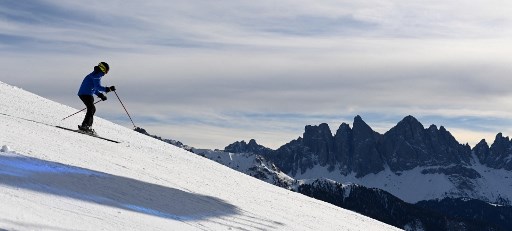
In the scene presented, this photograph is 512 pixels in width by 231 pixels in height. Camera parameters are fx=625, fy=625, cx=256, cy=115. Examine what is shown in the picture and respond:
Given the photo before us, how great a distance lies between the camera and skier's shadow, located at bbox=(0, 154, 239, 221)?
1242 cm

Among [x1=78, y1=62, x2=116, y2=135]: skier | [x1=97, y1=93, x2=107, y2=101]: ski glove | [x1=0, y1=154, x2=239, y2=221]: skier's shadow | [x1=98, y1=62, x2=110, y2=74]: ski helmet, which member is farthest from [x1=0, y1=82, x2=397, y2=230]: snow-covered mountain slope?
[x1=98, y1=62, x2=110, y2=74]: ski helmet

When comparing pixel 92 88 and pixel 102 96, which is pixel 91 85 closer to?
pixel 92 88

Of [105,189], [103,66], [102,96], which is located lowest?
[105,189]

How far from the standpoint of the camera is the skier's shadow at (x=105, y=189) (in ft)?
40.7

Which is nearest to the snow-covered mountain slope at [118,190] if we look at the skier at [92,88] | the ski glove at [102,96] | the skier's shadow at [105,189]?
the skier's shadow at [105,189]

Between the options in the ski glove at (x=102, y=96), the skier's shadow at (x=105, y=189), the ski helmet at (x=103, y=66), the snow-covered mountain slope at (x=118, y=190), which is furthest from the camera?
the ski glove at (x=102, y=96)

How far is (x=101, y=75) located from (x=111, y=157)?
14.1ft

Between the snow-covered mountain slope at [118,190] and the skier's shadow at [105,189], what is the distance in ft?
0.11

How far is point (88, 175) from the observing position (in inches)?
594

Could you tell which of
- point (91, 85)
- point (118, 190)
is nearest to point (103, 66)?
point (91, 85)

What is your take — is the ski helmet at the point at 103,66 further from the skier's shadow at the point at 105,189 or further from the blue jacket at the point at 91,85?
the skier's shadow at the point at 105,189

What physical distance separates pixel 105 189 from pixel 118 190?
505 millimetres

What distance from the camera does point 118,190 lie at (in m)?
14.6

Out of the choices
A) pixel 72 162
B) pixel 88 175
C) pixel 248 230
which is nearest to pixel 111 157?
pixel 72 162
